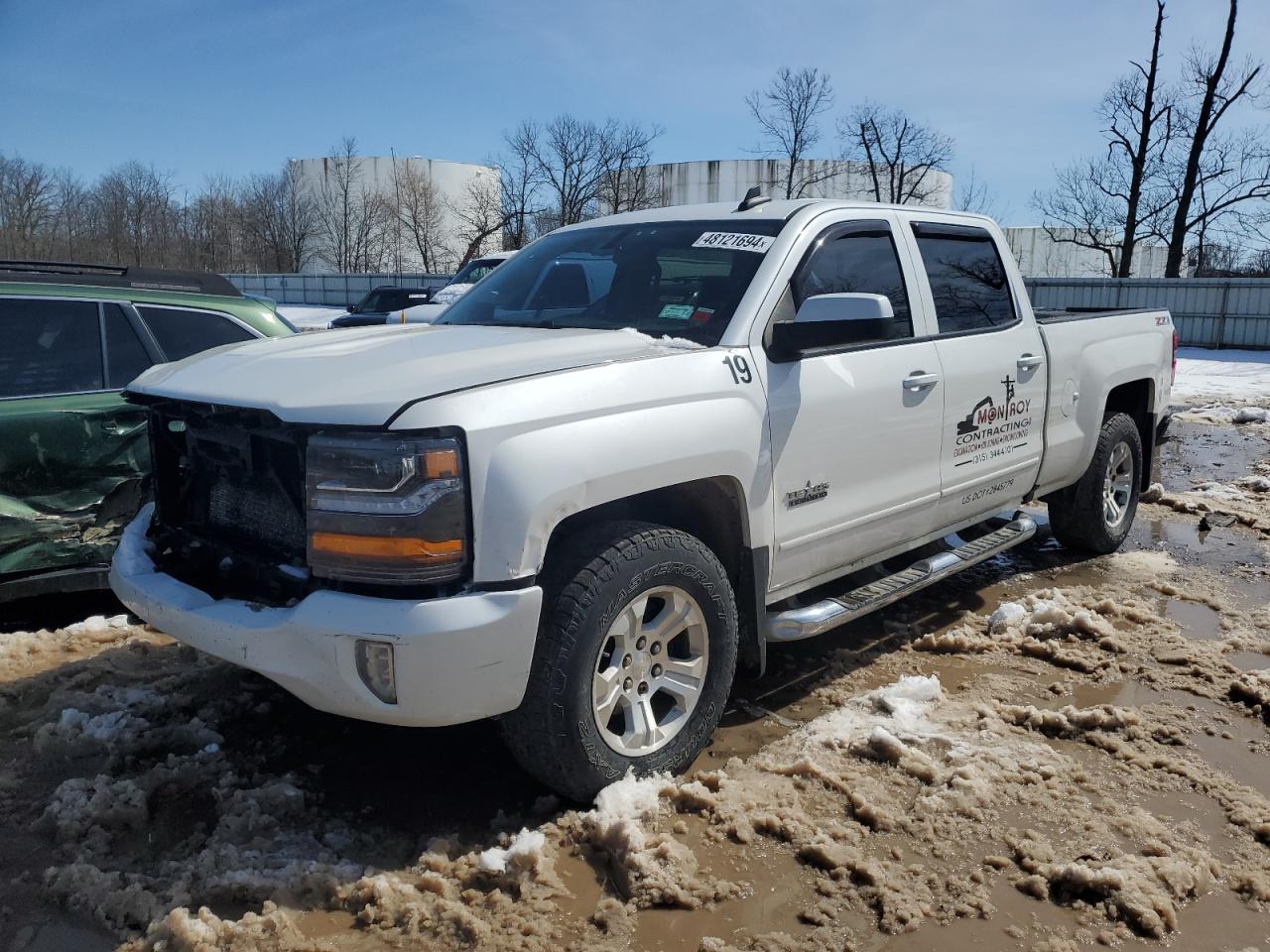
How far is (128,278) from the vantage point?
500cm

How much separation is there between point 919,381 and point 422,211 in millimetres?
53646

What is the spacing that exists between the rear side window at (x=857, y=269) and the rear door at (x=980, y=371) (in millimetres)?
210

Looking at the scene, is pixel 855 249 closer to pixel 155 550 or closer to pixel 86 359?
pixel 155 550

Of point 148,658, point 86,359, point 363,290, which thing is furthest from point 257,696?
point 363,290

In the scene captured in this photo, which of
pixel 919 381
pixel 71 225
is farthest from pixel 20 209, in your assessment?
pixel 919 381

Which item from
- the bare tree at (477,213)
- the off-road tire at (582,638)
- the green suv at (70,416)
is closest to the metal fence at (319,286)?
the bare tree at (477,213)

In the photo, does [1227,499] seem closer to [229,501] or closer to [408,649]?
[408,649]

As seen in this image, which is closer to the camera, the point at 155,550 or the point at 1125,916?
the point at 1125,916

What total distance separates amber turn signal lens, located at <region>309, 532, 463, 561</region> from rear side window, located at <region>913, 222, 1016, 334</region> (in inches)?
108

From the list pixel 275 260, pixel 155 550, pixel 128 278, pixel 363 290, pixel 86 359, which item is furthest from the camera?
pixel 275 260

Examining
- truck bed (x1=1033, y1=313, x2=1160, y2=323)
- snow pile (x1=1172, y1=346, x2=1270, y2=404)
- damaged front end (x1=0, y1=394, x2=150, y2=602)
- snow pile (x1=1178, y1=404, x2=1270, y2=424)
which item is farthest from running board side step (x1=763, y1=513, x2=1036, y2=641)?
snow pile (x1=1172, y1=346, x2=1270, y2=404)

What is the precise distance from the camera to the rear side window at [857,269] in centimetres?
378

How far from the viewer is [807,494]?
356 centimetres

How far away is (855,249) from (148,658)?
347 cm
